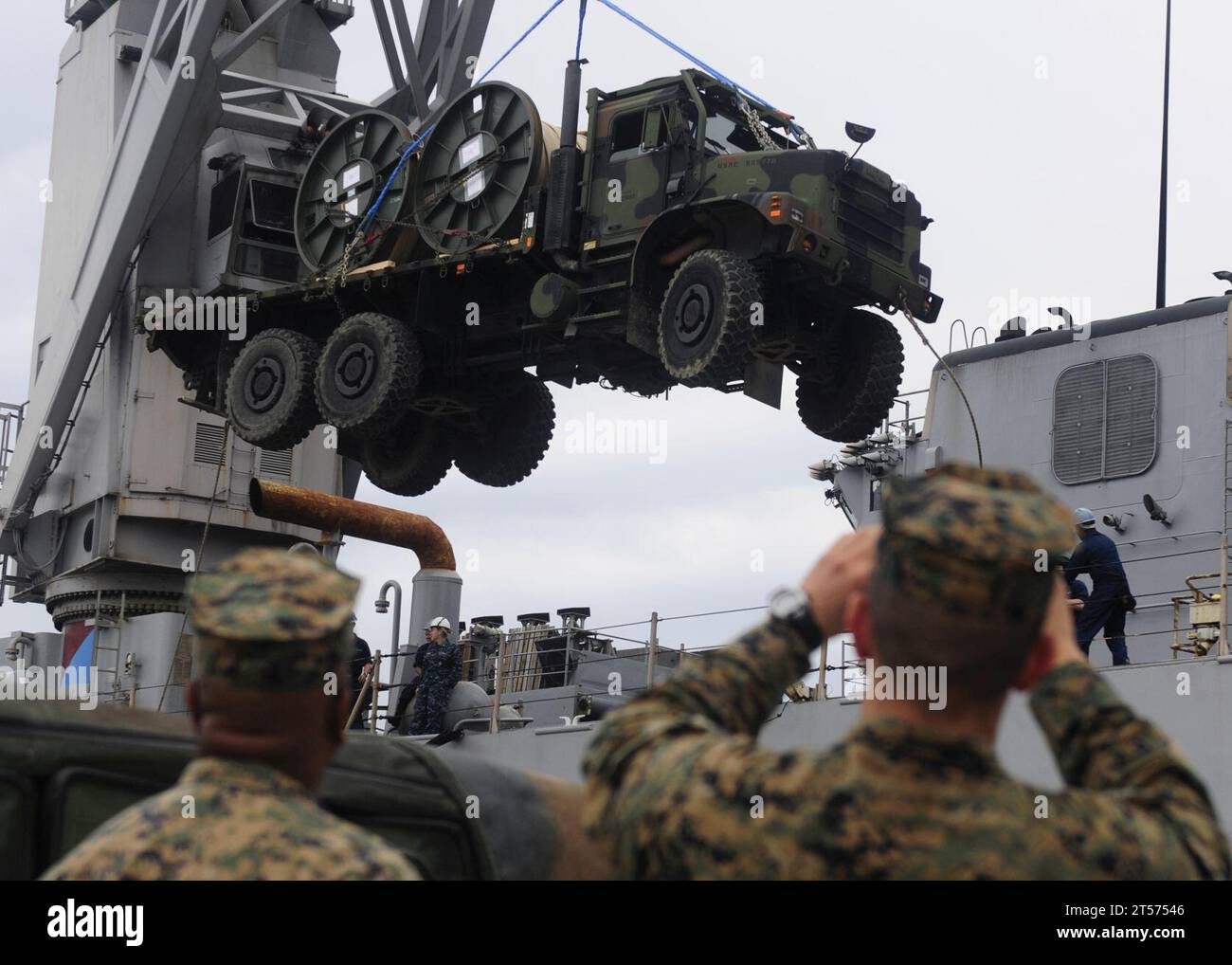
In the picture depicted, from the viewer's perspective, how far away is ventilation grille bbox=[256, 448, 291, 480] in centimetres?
2134

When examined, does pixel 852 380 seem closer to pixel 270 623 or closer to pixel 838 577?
pixel 838 577

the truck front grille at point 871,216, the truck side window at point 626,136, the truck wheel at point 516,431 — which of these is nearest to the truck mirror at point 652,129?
the truck side window at point 626,136

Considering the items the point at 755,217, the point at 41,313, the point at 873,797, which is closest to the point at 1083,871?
the point at 873,797

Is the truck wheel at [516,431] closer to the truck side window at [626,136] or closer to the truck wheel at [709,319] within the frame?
the truck side window at [626,136]

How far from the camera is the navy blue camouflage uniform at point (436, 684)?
14.9m

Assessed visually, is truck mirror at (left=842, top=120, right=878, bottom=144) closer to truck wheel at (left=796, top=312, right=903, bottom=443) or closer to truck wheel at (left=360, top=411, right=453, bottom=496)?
truck wheel at (left=796, top=312, right=903, bottom=443)

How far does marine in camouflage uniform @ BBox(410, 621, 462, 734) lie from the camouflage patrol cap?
12.5 m

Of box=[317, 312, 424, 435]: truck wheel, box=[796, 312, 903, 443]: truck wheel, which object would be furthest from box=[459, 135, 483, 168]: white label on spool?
box=[796, 312, 903, 443]: truck wheel

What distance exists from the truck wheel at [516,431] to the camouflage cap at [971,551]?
14.6m

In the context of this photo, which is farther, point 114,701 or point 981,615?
point 114,701

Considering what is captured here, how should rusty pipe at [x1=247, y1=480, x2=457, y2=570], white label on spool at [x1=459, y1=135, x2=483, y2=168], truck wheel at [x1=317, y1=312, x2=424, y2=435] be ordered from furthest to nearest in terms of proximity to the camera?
rusty pipe at [x1=247, y1=480, x2=457, y2=570] → truck wheel at [x1=317, y1=312, x2=424, y2=435] → white label on spool at [x1=459, y1=135, x2=483, y2=168]
